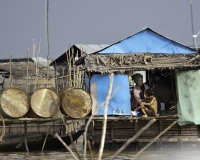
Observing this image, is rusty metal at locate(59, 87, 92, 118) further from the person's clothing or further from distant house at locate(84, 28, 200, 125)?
the person's clothing

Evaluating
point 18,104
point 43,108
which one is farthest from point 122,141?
point 18,104

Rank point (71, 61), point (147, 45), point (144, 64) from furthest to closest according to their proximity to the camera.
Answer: point (71, 61) → point (147, 45) → point (144, 64)

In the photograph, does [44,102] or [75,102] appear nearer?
[44,102]

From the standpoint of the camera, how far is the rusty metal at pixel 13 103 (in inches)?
355

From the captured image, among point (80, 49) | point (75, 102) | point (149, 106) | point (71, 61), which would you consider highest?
point (80, 49)

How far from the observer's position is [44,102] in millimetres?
9344

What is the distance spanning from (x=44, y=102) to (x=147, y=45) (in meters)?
3.36

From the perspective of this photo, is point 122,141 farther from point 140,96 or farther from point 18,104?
point 18,104

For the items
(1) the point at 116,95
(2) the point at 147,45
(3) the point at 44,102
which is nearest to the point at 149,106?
(1) the point at 116,95

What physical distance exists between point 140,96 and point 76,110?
79.1 inches

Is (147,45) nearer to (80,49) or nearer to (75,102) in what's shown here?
(75,102)

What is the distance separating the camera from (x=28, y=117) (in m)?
9.57

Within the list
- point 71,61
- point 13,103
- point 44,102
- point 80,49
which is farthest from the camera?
point 71,61

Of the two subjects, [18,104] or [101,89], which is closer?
[18,104]
